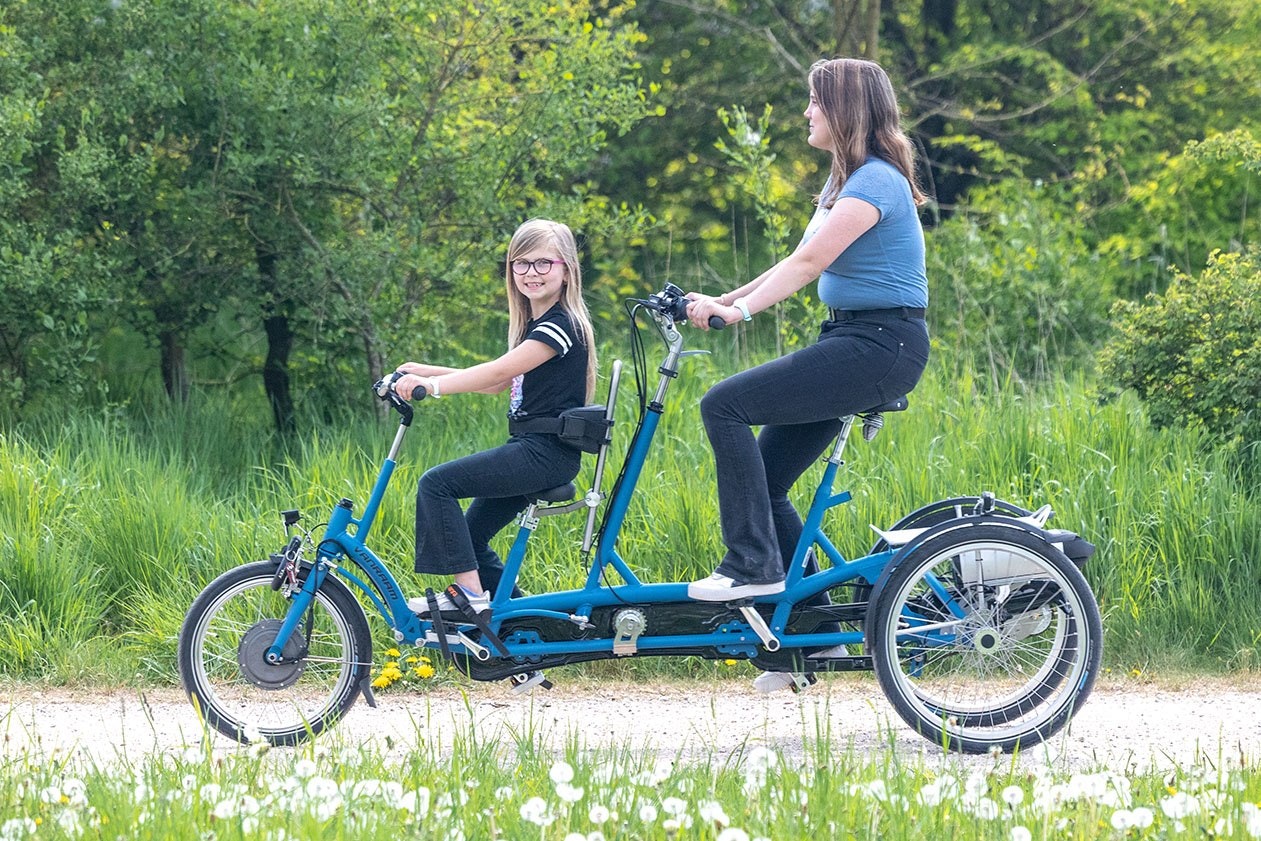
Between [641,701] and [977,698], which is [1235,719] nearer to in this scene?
[977,698]

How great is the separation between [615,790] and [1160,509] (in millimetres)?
3379

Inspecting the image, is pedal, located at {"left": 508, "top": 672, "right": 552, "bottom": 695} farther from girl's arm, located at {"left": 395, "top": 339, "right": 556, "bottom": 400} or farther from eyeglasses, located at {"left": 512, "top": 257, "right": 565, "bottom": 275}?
eyeglasses, located at {"left": 512, "top": 257, "right": 565, "bottom": 275}

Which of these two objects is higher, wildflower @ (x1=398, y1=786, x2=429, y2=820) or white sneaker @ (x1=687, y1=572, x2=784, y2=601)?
white sneaker @ (x1=687, y1=572, x2=784, y2=601)

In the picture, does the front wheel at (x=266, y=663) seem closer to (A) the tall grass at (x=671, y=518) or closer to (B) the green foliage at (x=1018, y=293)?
(A) the tall grass at (x=671, y=518)

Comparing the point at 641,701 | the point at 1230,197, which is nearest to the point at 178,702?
the point at 641,701

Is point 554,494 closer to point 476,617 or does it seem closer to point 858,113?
point 476,617

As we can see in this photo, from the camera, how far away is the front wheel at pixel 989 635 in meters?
4.17

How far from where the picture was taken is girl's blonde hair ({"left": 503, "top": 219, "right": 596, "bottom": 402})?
4.41m

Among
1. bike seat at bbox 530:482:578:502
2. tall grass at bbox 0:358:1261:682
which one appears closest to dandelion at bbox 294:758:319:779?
bike seat at bbox 530:482:578:502

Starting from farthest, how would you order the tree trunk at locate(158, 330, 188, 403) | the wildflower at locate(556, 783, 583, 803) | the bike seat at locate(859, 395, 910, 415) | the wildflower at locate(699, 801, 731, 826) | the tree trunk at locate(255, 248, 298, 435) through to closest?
the tree trunk at locate(158, 330, 188, 403) < the tree trunk at locate(255, 248, 298, 435) < the bike seat at locate(859, 395, 910, 415) < the wildflower at locate(556, 783, 583, 803) < the wildflower at locate(699, 801, 731, 826)

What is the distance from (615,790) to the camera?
326 cm

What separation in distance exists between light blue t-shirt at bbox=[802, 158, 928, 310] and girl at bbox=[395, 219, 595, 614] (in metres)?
0.81

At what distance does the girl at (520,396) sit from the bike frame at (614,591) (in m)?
0.10

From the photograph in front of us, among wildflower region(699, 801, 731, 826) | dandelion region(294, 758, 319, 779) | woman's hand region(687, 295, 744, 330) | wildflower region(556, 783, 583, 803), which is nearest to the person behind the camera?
wildflower region(699, 801, 731, 826)
